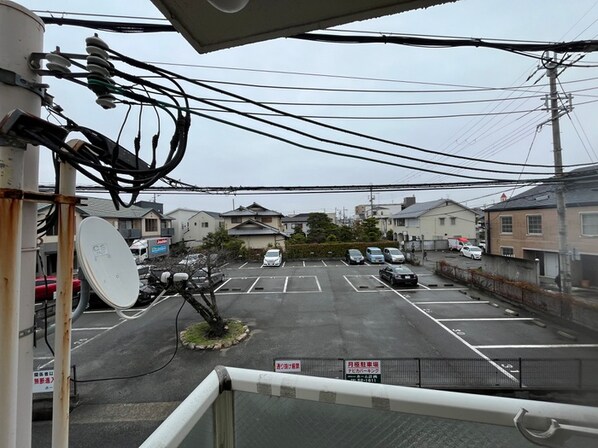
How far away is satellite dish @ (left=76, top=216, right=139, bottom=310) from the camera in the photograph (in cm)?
172

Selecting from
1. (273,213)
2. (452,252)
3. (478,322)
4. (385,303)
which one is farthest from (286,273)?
(452,252)

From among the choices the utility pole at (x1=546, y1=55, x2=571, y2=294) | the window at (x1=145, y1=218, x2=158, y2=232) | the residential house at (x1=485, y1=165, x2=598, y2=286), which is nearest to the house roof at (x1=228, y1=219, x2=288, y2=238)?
the window at (x1=145, y1=218, x2=158, y2=232)

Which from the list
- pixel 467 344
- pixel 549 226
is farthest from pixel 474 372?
pixel 549 226


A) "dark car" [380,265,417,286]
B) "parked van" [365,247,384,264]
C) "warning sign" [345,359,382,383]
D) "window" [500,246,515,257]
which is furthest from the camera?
"parked van" [365,247,384,264]

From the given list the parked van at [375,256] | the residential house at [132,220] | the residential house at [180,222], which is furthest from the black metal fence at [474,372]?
the residential house at [180,222]

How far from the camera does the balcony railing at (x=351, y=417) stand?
1172 mm

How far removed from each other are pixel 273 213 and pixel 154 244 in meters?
15.9

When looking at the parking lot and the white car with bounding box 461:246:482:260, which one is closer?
the parking lot

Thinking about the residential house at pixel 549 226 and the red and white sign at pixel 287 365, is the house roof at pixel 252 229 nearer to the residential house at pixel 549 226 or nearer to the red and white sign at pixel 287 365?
the residential house at pixel 549 226

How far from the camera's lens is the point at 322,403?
1.42 meters

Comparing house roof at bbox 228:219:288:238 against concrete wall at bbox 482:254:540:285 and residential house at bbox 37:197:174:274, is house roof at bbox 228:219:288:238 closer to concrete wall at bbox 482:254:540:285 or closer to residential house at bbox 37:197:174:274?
residential house at bbox 37:197:174:274

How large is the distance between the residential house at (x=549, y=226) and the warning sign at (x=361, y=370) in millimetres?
5747

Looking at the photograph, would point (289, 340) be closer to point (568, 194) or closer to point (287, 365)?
point (287, 365)

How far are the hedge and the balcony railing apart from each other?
1059 inches
